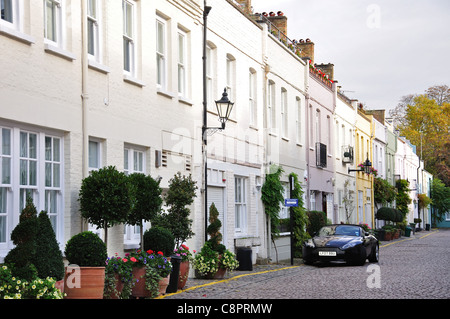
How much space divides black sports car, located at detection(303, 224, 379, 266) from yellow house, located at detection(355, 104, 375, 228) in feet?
63.1

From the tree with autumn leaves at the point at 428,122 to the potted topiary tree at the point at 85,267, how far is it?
74490mm

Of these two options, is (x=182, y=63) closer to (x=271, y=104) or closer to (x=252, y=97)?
(x=252, y=97)

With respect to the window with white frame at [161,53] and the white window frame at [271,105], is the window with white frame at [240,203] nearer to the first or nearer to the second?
the white window frame at [271,105]

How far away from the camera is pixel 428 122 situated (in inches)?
3349

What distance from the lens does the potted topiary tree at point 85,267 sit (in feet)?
39.6

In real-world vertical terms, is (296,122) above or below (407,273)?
above

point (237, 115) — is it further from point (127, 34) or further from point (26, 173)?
point (26, 173)

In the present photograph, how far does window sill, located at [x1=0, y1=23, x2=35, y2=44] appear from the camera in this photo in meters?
11.8

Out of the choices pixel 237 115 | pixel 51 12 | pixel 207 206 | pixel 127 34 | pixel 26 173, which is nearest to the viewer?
pixel 26 173

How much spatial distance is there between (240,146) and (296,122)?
8.21 m

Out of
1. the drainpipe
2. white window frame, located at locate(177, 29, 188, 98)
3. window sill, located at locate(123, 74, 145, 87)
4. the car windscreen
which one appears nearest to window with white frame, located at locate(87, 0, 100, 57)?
the drainpipe

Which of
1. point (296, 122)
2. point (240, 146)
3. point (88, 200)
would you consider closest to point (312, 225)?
point (296, 122)

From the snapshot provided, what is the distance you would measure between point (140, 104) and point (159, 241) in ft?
10.7

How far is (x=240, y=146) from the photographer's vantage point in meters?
24.5
